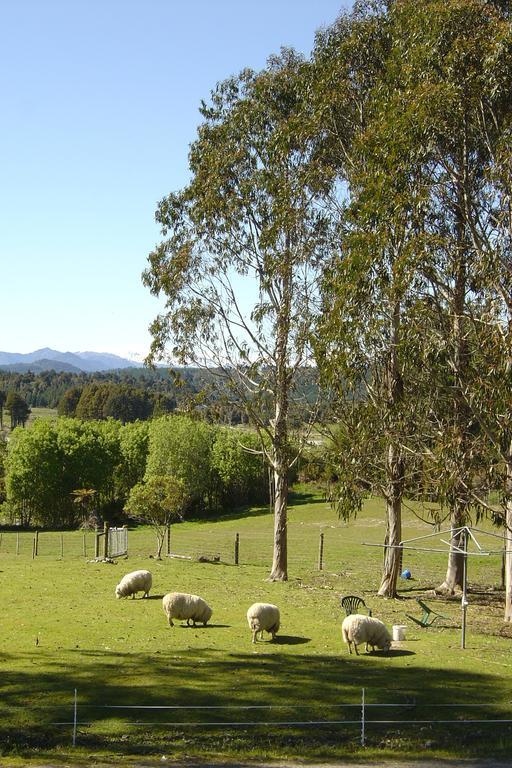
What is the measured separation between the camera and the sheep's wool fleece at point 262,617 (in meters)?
19.6

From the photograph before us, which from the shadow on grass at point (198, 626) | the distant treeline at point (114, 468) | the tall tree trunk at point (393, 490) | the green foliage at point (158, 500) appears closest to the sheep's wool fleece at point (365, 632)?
the shadow on grass at point (198, 626)

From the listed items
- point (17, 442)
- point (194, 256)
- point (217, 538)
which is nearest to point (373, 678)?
point (194, 256)

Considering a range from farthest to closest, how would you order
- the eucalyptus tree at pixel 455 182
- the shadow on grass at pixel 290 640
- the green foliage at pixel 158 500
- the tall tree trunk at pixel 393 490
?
the green foliage at pixel 158 500 → the tall tree trunk at pixel 393 490 → the eucalyptus tree at pixel 455 182 → the shadow on grass at pixel 290 640

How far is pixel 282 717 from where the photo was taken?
1355 cm

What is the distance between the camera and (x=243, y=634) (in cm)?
2091

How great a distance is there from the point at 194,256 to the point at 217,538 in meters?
32.9

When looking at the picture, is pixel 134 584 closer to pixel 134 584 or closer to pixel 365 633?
pixel 134 584

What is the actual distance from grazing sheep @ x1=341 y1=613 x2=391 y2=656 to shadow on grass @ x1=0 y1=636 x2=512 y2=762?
483 mm

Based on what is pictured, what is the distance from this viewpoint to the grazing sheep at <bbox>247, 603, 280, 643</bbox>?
19.6 metres

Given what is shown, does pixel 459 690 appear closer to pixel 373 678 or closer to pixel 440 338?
pixel 373 678

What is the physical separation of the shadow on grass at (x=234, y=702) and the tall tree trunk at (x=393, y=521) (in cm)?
1049

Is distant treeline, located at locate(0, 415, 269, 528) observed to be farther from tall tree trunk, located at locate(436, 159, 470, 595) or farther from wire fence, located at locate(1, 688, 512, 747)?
wire fence, located at locate(1, 688, 512, 747)

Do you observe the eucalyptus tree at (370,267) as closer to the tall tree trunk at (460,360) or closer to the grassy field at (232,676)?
the tall tree trunk at (460,360)

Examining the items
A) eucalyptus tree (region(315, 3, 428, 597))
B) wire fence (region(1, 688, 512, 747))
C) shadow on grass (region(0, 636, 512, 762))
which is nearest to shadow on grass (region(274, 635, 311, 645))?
shadow on grass (region(0, 636, 512, 762))
